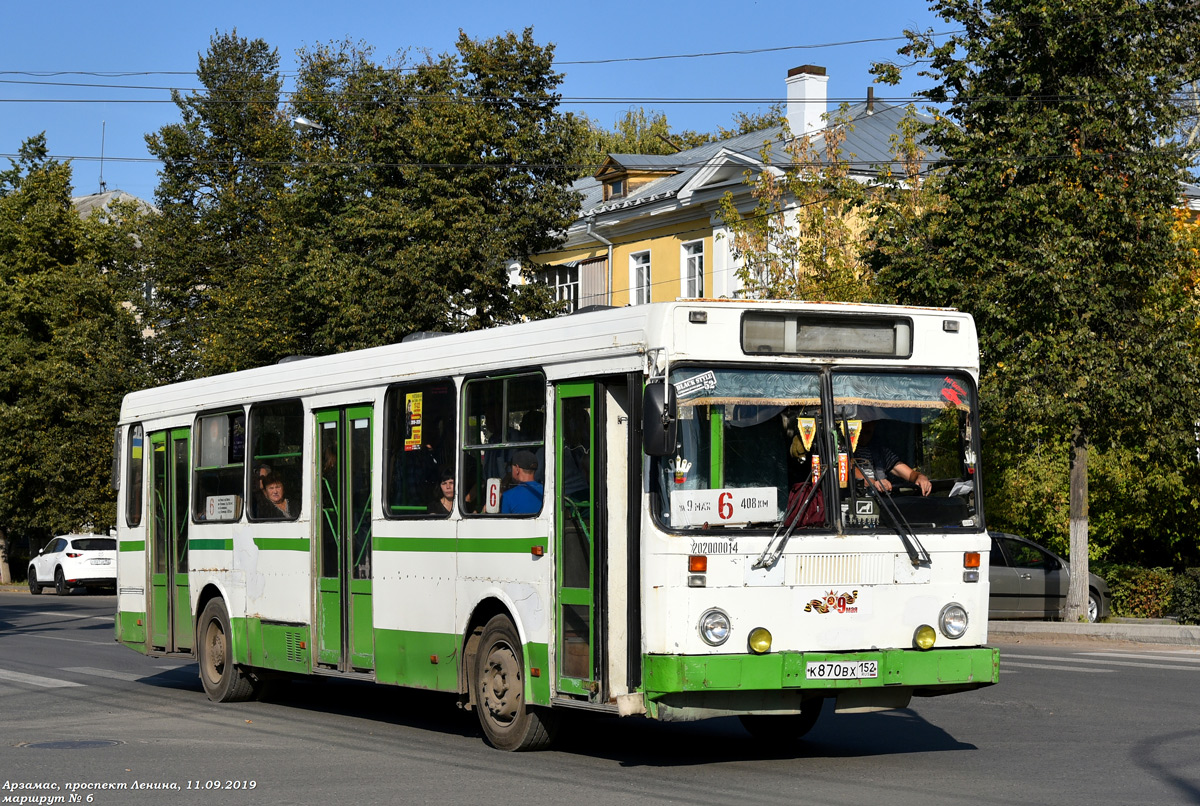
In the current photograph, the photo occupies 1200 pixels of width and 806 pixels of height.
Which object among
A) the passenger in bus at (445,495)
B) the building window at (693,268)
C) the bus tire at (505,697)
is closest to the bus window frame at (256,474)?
→ the passenger in bus at (445,495)

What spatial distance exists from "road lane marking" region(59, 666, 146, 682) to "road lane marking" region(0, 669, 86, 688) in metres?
0.63

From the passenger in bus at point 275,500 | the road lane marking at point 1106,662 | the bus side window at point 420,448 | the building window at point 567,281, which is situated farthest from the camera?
the building window at point 567,281

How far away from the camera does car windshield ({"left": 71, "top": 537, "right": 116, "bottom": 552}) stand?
138 feet

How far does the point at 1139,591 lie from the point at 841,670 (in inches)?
737

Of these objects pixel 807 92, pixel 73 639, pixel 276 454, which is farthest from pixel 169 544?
pixel 807 92

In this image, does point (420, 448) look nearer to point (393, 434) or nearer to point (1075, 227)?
point (393, 434)

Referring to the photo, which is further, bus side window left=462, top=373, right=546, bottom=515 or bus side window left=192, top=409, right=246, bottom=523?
bus side window left=192, top=409, right=246, bottom=523

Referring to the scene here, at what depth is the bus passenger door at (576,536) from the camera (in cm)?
985

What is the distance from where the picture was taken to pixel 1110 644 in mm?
21922

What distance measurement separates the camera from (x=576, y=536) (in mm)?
10062

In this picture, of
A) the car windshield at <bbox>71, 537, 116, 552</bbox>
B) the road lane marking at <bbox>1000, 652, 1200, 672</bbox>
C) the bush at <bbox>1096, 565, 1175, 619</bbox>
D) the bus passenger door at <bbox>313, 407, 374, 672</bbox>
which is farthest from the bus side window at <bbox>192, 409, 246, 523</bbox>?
the car windshield at <bbox>71, 537, 116, 552</bbox>

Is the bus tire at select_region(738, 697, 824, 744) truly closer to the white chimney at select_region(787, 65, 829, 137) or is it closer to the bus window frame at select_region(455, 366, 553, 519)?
the bus window frame at select_region(455, 366, 553, 519)

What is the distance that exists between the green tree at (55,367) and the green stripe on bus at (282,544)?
35.5 metres

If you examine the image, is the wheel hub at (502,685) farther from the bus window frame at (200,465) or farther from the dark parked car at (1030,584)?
the dark parked car at (1030,584)
